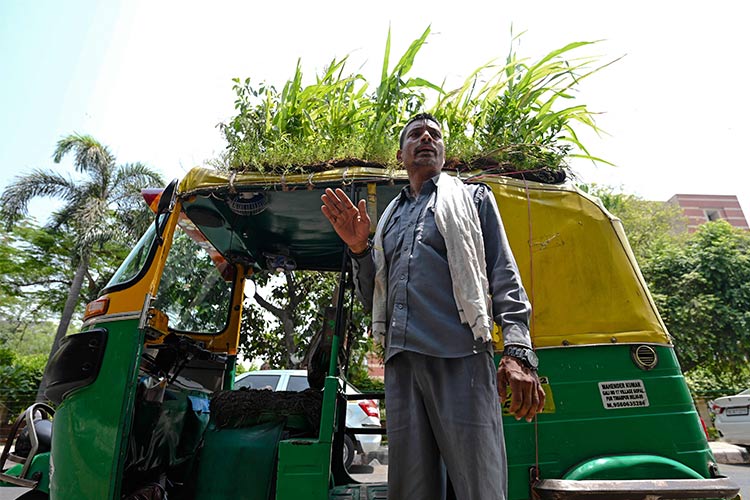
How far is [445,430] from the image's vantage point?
159cm

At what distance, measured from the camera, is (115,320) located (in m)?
2.64

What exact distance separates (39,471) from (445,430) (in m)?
2.73

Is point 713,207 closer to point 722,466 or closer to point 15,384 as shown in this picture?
point 722,466

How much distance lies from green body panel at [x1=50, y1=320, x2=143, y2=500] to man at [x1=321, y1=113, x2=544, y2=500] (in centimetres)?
150

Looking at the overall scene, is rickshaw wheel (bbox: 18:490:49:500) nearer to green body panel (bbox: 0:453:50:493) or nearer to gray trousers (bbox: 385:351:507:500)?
green body panel (bbox: 0:453:50:493)

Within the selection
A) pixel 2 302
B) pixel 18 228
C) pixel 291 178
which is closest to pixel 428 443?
pixel 291 178

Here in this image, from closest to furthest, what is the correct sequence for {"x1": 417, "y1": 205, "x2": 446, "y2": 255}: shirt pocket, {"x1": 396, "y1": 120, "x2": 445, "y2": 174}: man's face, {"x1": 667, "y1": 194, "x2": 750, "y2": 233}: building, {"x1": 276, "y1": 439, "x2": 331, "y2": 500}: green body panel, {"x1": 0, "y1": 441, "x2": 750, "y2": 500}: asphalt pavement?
{"x1": 417, "y1": 205, "x2": 446, "y2": 255}: shirt pocket < {"x1": 396, "y1": 120, "x2": 445, "y2": 174}: man's face < {"x1": 276, "y1": 439, "x2": 331, "y2": 500}: green body panel < {"x1": 0, "y1": 441, "x2": 750, "y2": 500}: asphalt pavement < {"x1": 667, "y1": 194, "x2": 750, "y2": 233}: building

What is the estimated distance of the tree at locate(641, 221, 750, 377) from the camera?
42.3ft

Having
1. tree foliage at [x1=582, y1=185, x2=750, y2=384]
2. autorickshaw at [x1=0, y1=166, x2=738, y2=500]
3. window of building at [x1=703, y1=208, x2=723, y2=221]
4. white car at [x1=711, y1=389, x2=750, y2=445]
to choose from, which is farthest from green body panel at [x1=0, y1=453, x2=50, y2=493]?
window of building at [x1=703, y1=208, x2=723, y2=221]

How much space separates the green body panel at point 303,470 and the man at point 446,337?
727mm

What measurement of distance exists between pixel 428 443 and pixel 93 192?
1769 centimetres

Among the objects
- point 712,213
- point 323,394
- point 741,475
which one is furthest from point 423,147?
point 712,213

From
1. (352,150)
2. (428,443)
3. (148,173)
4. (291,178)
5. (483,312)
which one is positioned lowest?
(428,443)

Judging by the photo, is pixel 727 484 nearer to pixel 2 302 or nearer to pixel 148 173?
pixel 148 173
